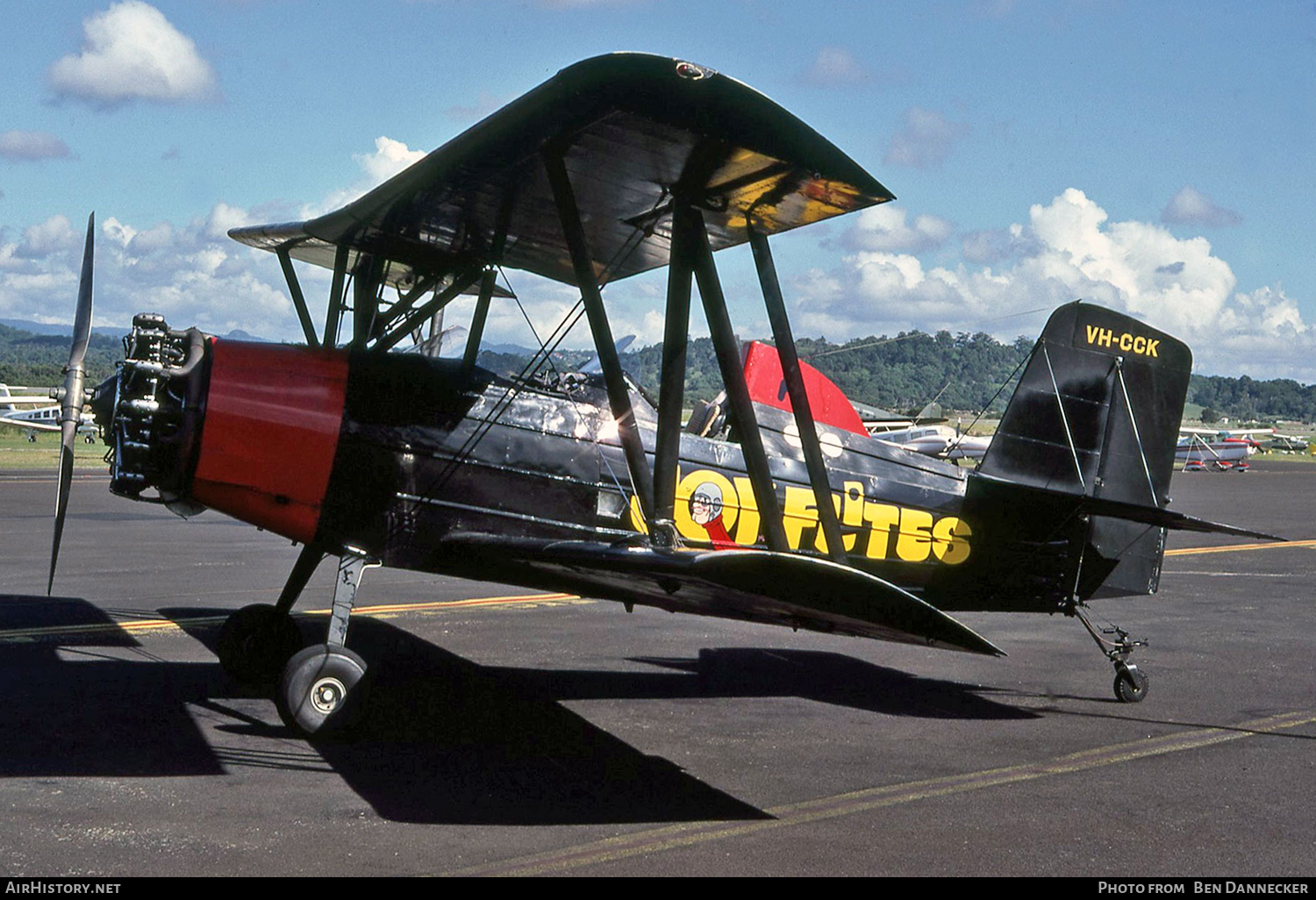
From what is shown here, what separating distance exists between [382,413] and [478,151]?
158cm

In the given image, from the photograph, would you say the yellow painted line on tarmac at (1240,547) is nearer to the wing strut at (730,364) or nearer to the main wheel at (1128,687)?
the main wheel at (1128,687)

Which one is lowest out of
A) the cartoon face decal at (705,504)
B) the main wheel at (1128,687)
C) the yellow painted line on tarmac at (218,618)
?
the yellow painted line on tarmac at (218,618)

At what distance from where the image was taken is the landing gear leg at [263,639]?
24.2 ft

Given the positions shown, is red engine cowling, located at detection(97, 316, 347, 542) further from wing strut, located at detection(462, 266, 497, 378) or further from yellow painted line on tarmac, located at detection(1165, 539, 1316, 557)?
yellow painted line on tarmac, located at detection(1165, 539, 1316, 557)

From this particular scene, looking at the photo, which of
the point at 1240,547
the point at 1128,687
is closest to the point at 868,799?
the point at 1128,687

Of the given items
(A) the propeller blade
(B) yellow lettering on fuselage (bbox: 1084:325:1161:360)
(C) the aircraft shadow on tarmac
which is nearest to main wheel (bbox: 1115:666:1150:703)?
(C) the aircraft shadow on tarmac

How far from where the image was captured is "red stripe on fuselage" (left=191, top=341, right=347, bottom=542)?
20.1 feet

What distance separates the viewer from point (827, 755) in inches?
242

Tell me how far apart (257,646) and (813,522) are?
3.64 meters

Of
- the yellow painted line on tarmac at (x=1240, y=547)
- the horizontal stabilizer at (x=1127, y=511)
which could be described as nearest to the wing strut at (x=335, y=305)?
the horizontal stabilizer at (x=1127, y=511)

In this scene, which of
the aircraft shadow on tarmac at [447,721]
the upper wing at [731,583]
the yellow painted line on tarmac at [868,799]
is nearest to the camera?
the yellow painted line on tarmac at [868,799]

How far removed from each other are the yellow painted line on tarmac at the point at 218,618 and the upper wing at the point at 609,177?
7.80ft

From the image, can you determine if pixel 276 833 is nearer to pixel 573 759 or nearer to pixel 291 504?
pixel 573 759

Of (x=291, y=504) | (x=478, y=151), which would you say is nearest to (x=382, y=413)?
(x=291, y=504)
